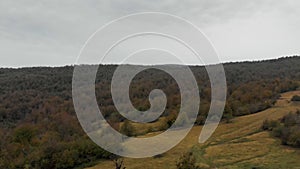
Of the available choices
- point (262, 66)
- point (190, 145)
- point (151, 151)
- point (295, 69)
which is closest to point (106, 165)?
point (151, 151)

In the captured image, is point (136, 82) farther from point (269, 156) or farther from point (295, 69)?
point (269, 156)

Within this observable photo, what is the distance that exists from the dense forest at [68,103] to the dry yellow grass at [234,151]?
22.3 feet

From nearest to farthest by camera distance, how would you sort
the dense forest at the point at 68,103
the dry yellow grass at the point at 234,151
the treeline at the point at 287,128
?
the dry yellow grass at the point at 234,151, the treeline at the point at 287,128, the dense forest at the point at 68,103

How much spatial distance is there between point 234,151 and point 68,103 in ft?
179

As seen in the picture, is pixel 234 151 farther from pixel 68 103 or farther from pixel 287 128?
pixel 68 103

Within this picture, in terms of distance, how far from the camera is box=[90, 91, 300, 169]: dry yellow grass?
1679 inches

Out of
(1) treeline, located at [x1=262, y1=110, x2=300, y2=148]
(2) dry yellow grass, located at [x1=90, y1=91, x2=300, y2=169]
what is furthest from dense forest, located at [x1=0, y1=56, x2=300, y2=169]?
(1) treeline, located at [x1=262, y1=110, x2=300, y2=148]

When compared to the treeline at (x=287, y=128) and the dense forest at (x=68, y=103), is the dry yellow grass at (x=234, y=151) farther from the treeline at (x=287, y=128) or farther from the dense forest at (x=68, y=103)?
the dense forest at (x=68, y=103)

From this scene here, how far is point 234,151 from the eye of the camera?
156 ft

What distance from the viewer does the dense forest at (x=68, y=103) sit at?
5450 centimetres

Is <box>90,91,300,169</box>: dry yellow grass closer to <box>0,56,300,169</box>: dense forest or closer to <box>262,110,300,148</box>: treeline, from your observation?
<box>262,110,300,148</box>: treeline

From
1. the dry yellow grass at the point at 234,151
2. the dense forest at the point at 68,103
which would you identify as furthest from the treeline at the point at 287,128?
the dense forest at the point at 68,103

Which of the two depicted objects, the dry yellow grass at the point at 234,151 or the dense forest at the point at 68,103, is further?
the dense forest at the point at 68,103

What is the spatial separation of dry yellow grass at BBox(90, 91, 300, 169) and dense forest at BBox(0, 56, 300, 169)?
6.78 meters
